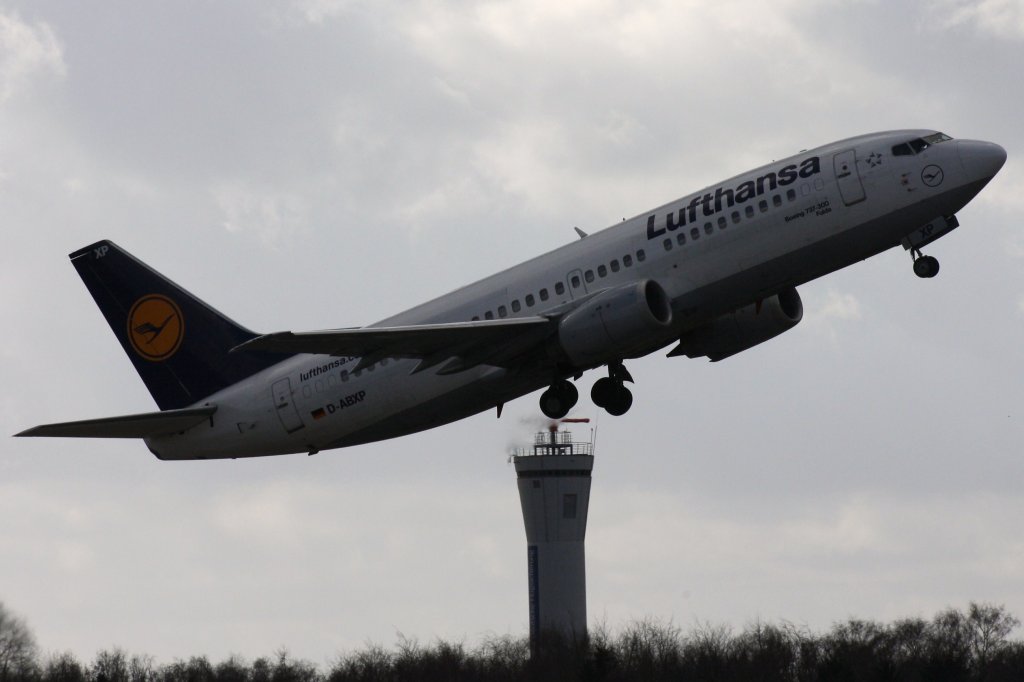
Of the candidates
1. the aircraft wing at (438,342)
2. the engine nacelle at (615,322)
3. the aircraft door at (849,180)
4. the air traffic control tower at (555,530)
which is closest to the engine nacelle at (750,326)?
the engine nacelle at (615,322)

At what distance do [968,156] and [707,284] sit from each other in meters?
6.87

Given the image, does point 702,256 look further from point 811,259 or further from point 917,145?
point 917,145

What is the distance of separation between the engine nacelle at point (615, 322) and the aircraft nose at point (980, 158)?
25.6 ft

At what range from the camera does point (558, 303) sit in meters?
42.2

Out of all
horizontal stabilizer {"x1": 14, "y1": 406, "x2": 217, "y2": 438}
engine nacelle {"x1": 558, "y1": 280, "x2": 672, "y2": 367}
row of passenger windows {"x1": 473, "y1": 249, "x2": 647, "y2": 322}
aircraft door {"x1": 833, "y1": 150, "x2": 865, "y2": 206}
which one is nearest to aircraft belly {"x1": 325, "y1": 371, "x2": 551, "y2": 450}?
row of passenger windows {"x1": 473, "y1": 249, "x2": 647, "y2": 322}

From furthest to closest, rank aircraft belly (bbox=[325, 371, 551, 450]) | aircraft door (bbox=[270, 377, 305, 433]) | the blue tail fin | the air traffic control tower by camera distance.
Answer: the air traffic control tower
the blue tail fin
aircraft door (bbox=[270, 377, 305, 433])
aircraft belly (bbox=[325, 371, 551, 450])

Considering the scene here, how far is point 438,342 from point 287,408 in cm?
642

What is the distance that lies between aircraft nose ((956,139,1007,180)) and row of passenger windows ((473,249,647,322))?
8.01 m

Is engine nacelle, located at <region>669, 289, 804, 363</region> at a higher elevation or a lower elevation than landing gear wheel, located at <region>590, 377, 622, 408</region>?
higher

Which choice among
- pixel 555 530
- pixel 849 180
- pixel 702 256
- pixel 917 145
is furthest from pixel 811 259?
pixel 555 530

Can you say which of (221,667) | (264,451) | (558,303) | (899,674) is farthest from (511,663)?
(558,303)

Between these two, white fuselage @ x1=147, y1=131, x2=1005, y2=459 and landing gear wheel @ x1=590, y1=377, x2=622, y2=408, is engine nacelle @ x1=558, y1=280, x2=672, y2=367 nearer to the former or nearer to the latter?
white fuselage @ x1=147, y1=131, x2=1005, y2=459

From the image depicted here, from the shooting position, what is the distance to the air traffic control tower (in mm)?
101375

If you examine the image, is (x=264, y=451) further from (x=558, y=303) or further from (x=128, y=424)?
(x=558, y=303)
